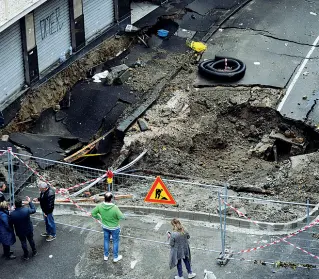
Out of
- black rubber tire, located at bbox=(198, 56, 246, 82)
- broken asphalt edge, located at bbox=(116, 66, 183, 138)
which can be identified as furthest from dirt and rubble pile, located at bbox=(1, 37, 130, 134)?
black rubber tire, located at bbox=(198, 56, 246, 82)

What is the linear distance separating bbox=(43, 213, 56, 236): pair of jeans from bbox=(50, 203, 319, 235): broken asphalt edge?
1117 mm

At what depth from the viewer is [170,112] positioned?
74.6 ft

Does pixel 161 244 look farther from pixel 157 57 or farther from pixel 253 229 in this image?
pixel 157 57

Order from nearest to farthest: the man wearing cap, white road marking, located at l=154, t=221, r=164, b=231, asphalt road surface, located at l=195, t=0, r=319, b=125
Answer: the man wearing cap, white road marking, located at l=154, t=221, r=164, b=231, asphalt road surface, located at l=195, t=0, r=319, b=125

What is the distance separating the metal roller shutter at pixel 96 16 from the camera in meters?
24.8

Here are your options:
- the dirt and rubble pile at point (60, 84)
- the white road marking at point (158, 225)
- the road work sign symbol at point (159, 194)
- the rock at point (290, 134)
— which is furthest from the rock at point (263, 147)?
the road work sign symbol at point (159, 194)

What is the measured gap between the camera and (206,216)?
17516 mm

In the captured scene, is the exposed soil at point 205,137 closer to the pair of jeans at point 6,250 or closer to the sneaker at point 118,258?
the sneaker at point 118,258

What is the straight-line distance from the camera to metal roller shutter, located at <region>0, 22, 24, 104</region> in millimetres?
21109

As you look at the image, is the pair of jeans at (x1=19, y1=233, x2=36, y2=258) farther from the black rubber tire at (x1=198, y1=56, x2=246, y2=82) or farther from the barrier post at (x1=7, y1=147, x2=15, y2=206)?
the black rubber tire at (x1=198, y1=56, x2=246, y2=82)

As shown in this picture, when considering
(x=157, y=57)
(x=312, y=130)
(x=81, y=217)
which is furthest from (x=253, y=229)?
(x=157, y=57)

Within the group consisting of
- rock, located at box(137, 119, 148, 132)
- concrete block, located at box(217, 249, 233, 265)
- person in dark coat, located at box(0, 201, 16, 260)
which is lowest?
rock, located at box(137, 119, 148, 132)

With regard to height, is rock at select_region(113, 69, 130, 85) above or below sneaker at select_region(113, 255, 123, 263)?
below

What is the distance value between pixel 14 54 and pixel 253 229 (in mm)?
8487
